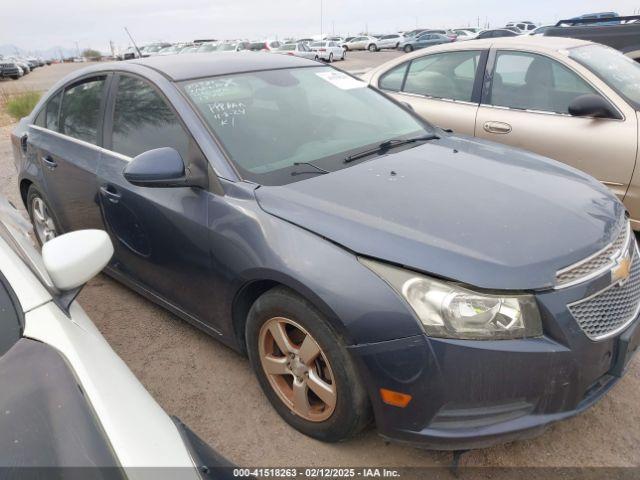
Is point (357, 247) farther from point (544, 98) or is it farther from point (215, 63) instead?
point (544, 98)

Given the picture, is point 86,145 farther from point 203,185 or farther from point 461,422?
point 461,422

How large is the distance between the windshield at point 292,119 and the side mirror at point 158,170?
0.82 ft

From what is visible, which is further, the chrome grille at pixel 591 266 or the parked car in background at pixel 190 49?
the parked car in background at pixel 190 49

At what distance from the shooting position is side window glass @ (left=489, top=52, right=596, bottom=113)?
13.3ft

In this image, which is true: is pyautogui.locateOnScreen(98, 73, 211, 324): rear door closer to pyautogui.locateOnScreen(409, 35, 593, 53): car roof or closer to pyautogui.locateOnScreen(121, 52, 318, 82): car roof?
pyautogui.locateOnScreen(121, 52, 318, 82): car roof

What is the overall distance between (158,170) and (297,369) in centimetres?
109

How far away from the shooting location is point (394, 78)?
17.0ft

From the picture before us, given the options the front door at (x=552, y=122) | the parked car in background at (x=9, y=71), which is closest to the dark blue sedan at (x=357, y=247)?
the front door at (x=552, y=122)

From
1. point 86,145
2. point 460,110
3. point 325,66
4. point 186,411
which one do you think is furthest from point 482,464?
point 460,110

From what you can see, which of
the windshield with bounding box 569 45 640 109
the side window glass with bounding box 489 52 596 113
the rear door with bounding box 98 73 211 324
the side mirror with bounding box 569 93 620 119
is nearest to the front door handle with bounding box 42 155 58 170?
the rear door with bounding box 98 73 211 324

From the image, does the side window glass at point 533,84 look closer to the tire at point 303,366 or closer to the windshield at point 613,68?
the windshield at point 613,68

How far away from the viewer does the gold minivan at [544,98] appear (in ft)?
12.0

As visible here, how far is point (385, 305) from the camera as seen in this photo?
1.77m

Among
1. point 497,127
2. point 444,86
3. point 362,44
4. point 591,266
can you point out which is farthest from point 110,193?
point 362,44
